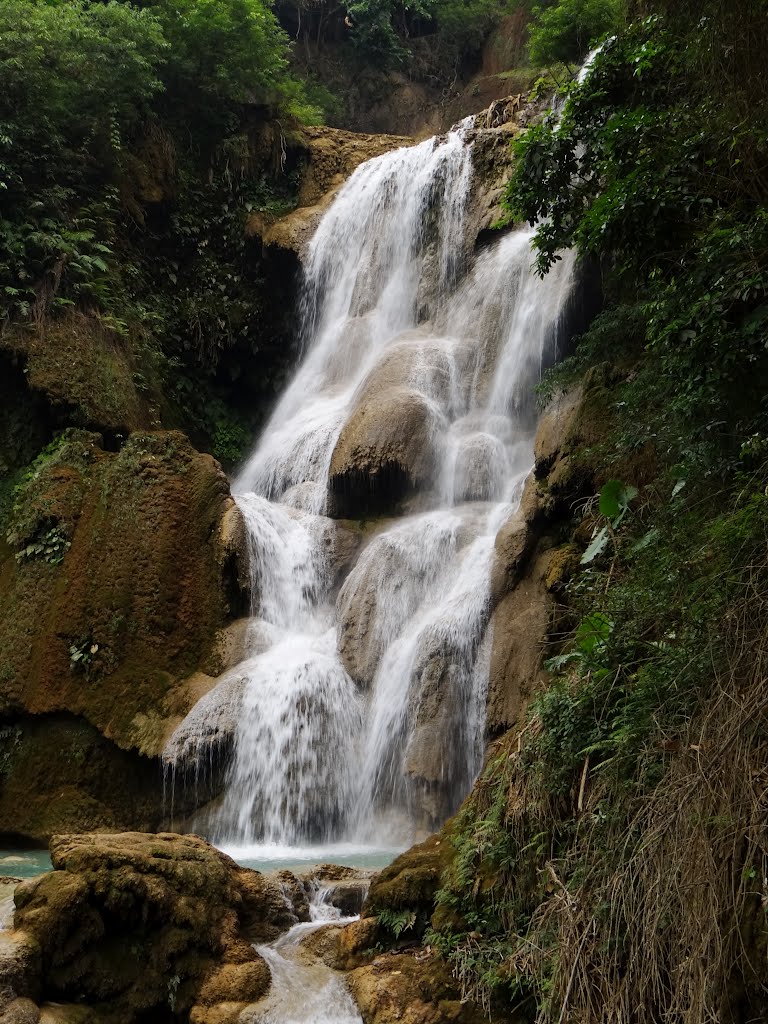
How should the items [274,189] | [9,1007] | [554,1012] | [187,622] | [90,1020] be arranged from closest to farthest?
1. [554,1012]
2. [9,1007]
3. [90,1020]
4. [187,622]
5. [274,189]

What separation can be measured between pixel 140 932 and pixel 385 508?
8.71 m

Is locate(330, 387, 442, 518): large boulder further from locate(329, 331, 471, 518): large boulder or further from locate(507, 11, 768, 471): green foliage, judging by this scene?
locate(507, 11, 768, 471): green foliage

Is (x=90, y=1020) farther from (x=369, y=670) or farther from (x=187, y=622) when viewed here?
(x=187, y=622)

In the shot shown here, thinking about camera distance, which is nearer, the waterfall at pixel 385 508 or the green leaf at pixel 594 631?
the green leaf at pixel 594 631

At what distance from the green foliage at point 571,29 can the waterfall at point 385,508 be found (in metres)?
2.65

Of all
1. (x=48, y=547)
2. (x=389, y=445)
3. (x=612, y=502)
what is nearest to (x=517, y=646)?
(x=612, y=502)

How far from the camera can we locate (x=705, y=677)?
402 centimetres

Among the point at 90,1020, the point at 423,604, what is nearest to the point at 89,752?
the point at 423,604

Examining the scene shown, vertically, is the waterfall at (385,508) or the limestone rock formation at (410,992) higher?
the waterfall at (385,508)

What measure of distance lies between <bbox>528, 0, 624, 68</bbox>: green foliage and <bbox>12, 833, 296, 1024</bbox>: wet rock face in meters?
17.2

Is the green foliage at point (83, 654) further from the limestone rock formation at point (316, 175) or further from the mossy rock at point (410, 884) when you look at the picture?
the limestone rock formation at point (316, 175)

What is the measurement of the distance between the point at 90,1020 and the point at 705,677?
3.92 metres

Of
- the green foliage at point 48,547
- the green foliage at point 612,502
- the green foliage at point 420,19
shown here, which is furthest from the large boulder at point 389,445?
the green foliage at point 420,19

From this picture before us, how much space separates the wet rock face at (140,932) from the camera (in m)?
4.83
